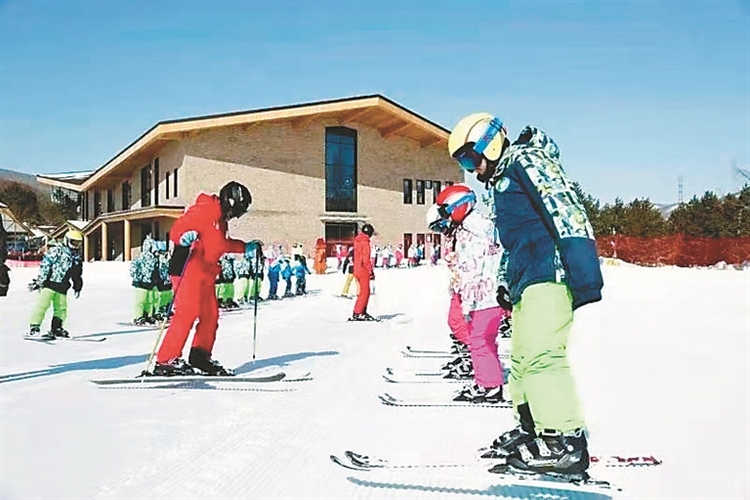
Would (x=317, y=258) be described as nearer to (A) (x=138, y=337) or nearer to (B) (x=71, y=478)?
(A) (x=138, y=337)

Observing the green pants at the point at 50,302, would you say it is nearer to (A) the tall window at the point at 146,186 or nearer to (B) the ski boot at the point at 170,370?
(B) the ski boot at the point at 170,370

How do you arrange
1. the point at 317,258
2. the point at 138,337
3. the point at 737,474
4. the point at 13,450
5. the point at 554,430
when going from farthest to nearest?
1. the point at 317,258
2. the point at 138,337
3. the point at 13,450
4. the point at 737,474
5. the point at 554,430

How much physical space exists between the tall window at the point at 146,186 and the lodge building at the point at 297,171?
0.17ft

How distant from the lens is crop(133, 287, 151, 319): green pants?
11.0 m

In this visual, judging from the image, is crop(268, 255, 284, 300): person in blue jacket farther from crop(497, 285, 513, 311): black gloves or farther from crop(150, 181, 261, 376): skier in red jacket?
crop(497, 285, 513, 311): black gloves

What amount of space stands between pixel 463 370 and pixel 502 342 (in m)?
2.58

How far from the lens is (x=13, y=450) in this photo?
382 centimetres

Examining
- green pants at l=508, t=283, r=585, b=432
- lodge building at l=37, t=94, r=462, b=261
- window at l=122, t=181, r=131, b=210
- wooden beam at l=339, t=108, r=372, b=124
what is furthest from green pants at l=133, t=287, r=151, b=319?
window at l=122, t=181, r=131, b=210

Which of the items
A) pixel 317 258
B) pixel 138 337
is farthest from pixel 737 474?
pixel 317 258

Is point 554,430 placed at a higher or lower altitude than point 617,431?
higher

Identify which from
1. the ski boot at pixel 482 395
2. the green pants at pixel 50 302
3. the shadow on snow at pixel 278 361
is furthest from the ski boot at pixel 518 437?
the green pants at pixel 50 302

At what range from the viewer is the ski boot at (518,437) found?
304cm

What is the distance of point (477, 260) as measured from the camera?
16.0 feet

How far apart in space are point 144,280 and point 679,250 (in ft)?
83.4
